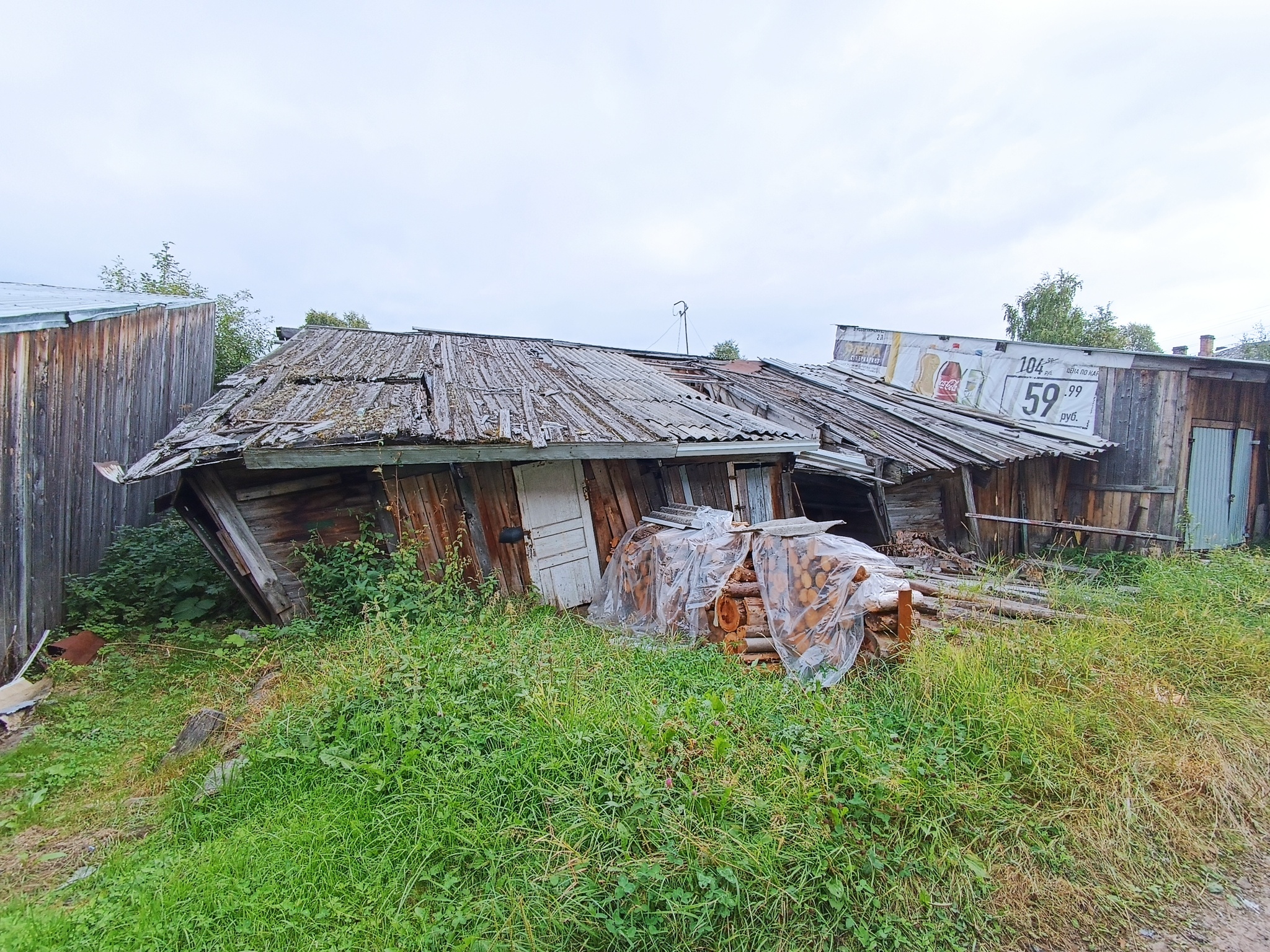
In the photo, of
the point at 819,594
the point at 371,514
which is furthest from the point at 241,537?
the point at 819,594

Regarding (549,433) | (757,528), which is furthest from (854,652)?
(549,433)

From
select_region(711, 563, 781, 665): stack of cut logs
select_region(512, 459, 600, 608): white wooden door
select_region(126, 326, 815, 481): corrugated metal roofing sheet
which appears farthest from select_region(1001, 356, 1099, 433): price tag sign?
select_region(512, 459, 600, 608): white wooden door

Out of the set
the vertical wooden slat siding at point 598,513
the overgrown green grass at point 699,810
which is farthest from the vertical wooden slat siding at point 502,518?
the overgrown green grass at point 699,810

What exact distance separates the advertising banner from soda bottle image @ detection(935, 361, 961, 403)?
1cm

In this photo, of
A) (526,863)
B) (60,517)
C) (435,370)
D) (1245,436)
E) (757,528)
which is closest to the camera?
(526,863)

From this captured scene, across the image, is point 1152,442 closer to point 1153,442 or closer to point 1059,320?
point 1153,442

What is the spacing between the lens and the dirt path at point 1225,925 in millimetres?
2328

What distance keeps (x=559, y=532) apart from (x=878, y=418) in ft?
24.5

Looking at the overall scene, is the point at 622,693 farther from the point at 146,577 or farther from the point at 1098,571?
the point at 1098,571

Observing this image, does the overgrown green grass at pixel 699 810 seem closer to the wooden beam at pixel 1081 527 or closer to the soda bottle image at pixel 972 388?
the wooden beam at pixel 1081 527

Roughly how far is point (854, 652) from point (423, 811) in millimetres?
2995

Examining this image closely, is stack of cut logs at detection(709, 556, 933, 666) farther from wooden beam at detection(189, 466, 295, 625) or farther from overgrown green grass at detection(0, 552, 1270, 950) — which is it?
wooden beam at detection(189, 466, 295, 625)

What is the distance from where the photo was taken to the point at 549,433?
5.72m

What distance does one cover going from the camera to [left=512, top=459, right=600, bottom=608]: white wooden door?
629 centimetres
